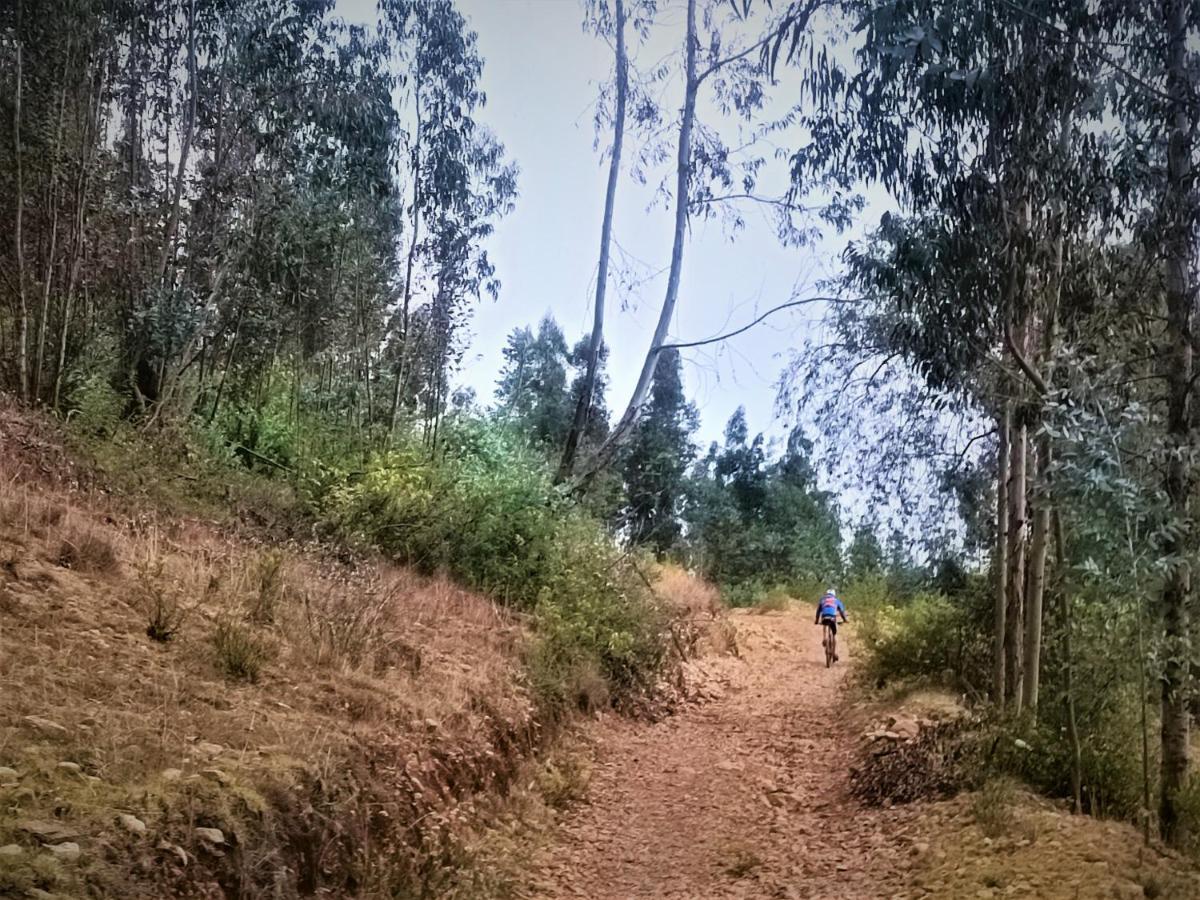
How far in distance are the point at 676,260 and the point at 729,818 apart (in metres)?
9.21

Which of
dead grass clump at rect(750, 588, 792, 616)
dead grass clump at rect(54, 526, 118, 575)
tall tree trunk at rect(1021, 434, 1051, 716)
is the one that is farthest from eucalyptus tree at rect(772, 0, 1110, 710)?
dead grass clump at rect(750, 588, 792, 616)

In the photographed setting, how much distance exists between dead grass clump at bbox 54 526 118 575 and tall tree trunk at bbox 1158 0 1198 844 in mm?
6435

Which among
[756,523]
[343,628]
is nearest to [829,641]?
[343,628]

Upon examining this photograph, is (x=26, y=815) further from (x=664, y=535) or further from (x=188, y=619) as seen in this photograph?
(x=664, y=535)

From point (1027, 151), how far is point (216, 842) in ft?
21.5

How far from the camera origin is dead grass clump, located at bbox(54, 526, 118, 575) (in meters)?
5.69

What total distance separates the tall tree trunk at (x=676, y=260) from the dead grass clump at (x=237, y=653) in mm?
8274

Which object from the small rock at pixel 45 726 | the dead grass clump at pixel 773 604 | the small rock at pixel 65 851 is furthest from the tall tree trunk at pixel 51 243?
the dead grass clump at pixel 773 604

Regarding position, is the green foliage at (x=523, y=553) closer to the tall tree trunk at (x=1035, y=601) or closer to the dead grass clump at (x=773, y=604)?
the tall tree trunk at (x=1035, y=601)

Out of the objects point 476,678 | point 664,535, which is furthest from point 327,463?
point 664,535

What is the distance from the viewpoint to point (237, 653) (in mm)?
5184

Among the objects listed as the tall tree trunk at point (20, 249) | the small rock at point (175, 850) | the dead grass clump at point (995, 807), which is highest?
the tall tree trunk at point (20, 249)

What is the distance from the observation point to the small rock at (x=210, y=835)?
11.5 feet

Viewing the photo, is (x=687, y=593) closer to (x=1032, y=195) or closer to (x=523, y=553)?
(x=523, y=553)
